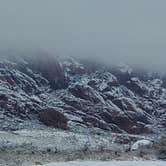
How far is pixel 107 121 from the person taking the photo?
149ft

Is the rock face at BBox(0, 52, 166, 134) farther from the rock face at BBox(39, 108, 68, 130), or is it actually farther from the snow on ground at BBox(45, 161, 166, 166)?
the snow on ground at BBox(45, 161, 166, 166)

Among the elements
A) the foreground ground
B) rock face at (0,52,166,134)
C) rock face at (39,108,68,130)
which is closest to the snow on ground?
the foreground ground

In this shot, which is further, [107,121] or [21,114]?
[107,121]

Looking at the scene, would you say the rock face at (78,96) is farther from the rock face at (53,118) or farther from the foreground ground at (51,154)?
the foreground ground at (51,154)

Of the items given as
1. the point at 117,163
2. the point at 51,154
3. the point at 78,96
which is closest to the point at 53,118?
the point at 78,96

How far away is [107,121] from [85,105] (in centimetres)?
308

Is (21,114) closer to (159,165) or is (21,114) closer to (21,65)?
(21,65)

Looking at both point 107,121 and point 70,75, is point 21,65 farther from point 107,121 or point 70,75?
point 107,121

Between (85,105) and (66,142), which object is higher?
(66,142)

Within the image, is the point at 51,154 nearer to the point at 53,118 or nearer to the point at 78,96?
the point at 53,118

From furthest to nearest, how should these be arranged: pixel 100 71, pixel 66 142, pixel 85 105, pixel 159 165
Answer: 1. pixel 100 71
2. pixel 85 105
3. pixel 66 142
4. pixel 159 165

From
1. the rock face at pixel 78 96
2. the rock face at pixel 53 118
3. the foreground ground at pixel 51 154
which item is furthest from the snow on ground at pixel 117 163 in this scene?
the rock face at pixel 53 118

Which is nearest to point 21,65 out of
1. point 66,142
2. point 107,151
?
A: point 66,142

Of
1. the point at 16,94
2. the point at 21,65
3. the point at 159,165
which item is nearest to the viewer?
the point at 159,165
